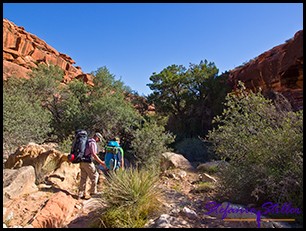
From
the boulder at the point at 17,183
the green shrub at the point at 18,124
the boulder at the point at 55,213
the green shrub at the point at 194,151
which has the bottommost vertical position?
the boulder at the point at 55,213

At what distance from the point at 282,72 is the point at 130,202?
39.5 feet

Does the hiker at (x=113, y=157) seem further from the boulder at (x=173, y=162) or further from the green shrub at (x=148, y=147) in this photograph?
the boulder at (x=173, y=162)

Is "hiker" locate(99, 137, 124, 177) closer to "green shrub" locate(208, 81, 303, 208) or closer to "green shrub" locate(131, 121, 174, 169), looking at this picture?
"green shrub" locate(208, 81, 303, 208)

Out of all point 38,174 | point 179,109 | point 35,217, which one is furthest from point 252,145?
point 179,109

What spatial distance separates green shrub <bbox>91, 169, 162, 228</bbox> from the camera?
11.5 feet

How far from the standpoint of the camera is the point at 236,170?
4344 mm

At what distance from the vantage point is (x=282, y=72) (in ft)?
38.5

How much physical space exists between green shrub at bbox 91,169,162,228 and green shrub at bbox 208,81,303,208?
1685mm

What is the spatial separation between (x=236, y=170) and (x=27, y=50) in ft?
120

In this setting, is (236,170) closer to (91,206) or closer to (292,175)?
(292,175)

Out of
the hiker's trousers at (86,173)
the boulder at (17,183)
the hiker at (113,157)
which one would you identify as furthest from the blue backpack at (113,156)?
the boulder at (17,183)

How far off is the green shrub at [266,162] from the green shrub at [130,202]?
5.53 feet

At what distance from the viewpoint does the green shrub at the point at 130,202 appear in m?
3.51

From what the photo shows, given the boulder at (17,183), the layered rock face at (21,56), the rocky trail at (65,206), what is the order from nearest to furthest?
the rocky trail at (65,206) < the boulder at (17,183) < the layered rock face at (21,56)
